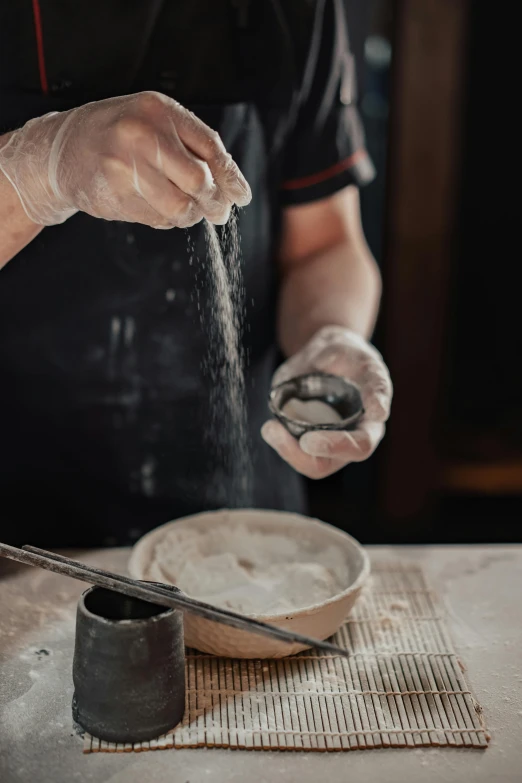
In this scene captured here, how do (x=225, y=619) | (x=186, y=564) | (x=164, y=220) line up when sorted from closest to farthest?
(x=225, y=619) < (x=164, y=220) < (x=186, y=564)

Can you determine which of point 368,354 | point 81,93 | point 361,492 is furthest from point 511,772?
point 361,492

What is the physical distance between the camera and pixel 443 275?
3047mm

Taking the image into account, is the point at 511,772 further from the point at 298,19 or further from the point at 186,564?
the point at 298,19

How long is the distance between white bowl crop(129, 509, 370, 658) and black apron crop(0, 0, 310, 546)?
0.99 feet

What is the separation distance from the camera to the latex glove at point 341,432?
1554 mm

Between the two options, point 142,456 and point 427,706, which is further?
point 142,456

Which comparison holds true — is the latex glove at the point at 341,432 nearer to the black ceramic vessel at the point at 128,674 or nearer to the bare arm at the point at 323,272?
the bare arm at the point at 323,272

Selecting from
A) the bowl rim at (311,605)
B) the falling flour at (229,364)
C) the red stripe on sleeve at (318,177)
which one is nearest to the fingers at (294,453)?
the bowl rim at (311,605)

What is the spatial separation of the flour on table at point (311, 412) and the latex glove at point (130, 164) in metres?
0.46

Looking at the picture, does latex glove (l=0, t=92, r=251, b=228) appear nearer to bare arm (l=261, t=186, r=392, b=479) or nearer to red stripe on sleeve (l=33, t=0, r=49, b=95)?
red stripe on sleeve (l=33, t=0, r=49, b=95)

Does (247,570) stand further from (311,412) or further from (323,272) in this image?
(323,272)

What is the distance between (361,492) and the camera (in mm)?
3535

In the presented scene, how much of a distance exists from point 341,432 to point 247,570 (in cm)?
32

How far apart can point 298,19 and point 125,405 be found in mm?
925
